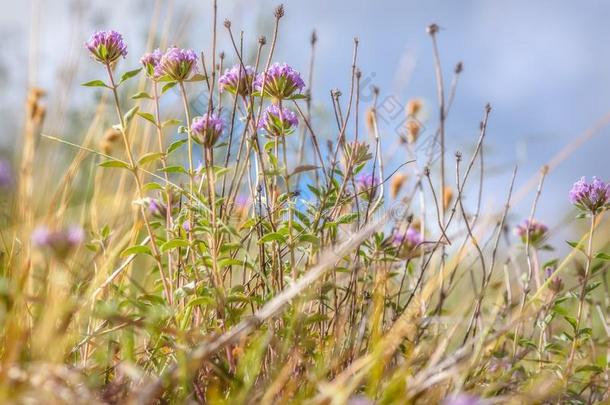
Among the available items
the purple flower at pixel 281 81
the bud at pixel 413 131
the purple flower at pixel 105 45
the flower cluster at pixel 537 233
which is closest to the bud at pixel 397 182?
the bud at pixel 413 131

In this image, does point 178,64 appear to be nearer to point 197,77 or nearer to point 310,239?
point 197,77

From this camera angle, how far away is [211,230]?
127 cm

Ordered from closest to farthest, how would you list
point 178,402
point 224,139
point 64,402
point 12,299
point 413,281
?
1. point 64,402
2. point 12,299
3. point 178,402
4. point 224,139
5. point 413,281

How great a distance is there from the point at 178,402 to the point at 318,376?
28cm

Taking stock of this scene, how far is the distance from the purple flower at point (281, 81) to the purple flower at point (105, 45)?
28cm

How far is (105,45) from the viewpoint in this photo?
4.58 feet

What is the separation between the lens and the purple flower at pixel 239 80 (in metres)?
1.42

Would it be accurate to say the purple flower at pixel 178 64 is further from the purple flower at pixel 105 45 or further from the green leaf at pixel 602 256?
the green leaf at pixel 602 256

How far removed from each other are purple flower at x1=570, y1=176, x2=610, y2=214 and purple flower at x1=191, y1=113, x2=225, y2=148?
748 mm

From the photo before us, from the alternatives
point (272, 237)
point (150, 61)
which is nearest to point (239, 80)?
point (150, 61)

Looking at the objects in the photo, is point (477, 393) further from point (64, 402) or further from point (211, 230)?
point (64, 402)

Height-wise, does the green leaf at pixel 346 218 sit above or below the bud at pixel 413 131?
below

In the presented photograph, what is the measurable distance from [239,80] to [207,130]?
0.49 ft

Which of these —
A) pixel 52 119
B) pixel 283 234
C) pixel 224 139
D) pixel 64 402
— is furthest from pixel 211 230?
pixel 52 119
